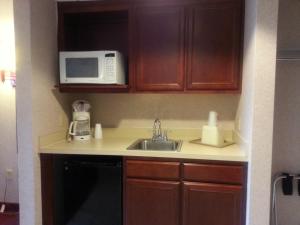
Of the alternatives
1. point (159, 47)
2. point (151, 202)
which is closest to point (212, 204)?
point (151, 202)

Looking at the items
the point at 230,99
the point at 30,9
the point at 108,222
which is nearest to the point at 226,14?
the point at 230,99

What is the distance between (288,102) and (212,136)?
0.72m

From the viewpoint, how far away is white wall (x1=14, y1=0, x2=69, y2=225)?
1864 mm

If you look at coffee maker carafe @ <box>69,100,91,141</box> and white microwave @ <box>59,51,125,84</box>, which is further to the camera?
coffee maker carafe @ <box>69,100,91,141</box>

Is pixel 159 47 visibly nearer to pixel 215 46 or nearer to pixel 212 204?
pixel 215 46

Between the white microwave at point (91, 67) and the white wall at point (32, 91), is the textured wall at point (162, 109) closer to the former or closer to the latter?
the white microwave at point (91, 67)

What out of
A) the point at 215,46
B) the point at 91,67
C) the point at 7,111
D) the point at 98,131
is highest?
the point at 215,46

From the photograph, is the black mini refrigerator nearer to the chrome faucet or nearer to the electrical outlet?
the chrome faucet

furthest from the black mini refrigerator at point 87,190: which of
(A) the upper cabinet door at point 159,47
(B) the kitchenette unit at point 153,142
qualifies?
(A) the upper cabinet door at point 159,47

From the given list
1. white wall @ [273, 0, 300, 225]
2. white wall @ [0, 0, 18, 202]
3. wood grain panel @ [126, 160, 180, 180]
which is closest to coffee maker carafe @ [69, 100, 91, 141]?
wood grain panel @ [126, 160, 180, 180]

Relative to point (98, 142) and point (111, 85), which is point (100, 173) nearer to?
point (98, 142)

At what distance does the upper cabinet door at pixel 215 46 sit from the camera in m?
1.98

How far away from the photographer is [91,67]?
206 cm

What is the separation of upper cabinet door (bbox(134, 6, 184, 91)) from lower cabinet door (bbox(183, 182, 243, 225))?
0.85m
